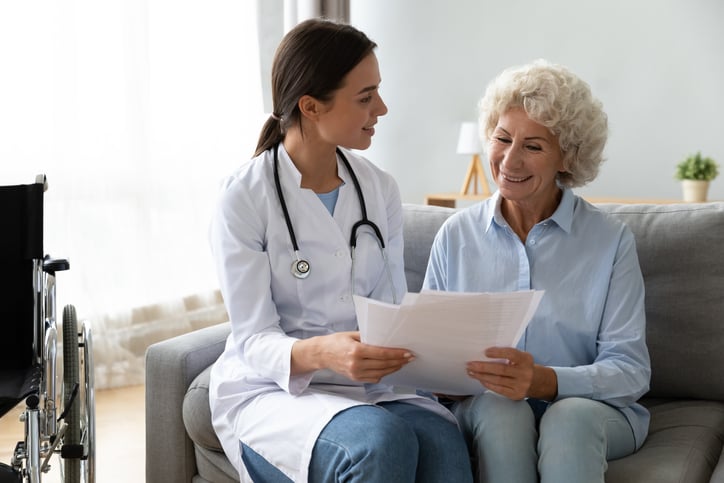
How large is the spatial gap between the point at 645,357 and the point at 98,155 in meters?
2.36

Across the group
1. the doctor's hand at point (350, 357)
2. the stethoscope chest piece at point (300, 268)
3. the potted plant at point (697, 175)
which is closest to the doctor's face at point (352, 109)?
the stethoscope chest piece at point (300, 268)

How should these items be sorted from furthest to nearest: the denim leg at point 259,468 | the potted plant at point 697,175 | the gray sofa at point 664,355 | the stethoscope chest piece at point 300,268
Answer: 1. the potted plant at point 697,175
2. the gray sofa at point 664,355
3. the stethoscope chest piece at point 300,268
4. the denim leg at point 259,468

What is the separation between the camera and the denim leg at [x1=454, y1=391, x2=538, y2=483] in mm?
1497

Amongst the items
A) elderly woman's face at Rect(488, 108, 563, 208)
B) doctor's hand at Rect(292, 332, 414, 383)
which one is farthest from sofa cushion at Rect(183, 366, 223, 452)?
elderly woman's face at Rect(488, 108, 563, 208)

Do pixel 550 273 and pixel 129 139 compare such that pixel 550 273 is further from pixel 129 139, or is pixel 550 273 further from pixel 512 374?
pixel 129 139

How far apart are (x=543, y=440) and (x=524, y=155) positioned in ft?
1.96

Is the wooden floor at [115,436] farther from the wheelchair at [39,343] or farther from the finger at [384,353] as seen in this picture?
the finger at [384,353]

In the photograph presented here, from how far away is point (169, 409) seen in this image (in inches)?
75.2

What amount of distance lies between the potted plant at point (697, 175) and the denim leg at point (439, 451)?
117 inches

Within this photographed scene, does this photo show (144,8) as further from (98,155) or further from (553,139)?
(553,139)

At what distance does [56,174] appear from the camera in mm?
3246

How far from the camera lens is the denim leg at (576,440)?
1453 mm

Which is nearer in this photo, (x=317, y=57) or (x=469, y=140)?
(x=317, y=57)

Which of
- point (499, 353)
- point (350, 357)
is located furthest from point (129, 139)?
point (499, 353)
